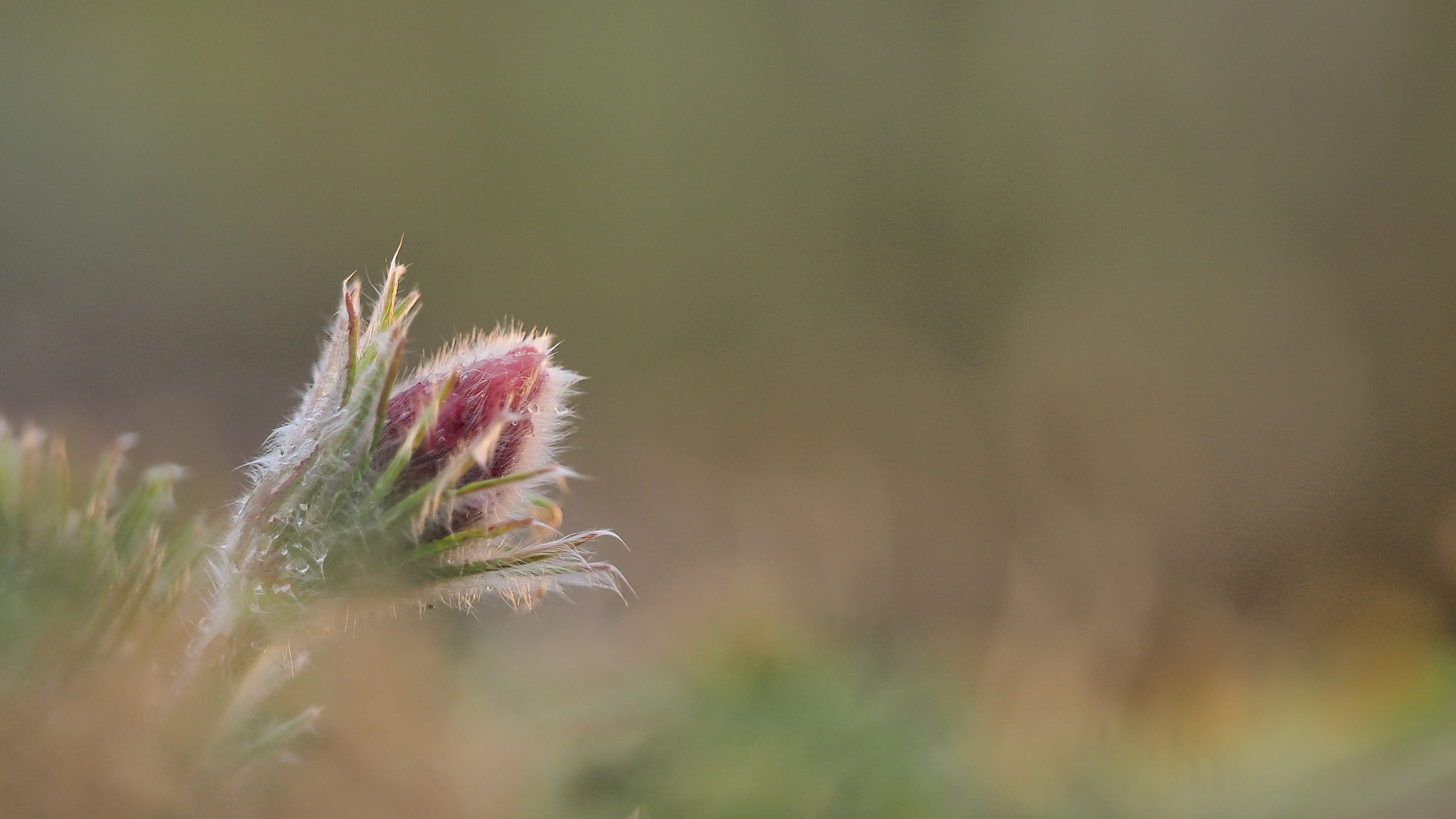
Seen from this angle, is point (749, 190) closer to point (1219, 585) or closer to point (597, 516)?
point (597, 516)

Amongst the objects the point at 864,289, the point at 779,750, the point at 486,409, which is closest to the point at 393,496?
the point at 486,409

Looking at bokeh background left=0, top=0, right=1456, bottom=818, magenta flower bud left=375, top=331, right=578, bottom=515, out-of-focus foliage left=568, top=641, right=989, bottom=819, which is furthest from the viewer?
bokeh background left=0, top=0, right=1456, bottom=818

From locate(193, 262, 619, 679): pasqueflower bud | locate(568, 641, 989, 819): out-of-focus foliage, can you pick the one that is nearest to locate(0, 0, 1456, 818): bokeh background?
locate(568, 641, 989, 819): out-of-focus foliage

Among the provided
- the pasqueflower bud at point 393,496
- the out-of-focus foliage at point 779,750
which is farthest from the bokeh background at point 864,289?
the pasqueflower bud at point 393,496

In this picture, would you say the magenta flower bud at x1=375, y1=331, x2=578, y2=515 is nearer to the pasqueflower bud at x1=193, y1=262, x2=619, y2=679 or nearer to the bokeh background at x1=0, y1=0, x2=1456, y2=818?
the pasqueflower bud at x1=193, y1=262, x2=619, y2=679

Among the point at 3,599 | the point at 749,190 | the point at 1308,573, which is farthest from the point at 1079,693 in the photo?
the point at 749,190

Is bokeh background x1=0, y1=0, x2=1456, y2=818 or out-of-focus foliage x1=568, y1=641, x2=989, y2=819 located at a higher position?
bokeh background x1=0, y1=0, x2=1456, y2=818

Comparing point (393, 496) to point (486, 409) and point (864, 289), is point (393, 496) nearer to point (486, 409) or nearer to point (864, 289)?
point (486, 409)

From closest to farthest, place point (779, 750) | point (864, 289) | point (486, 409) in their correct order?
1. point (486, 409)
2. point (779, 750)
3. point (864, 289)
